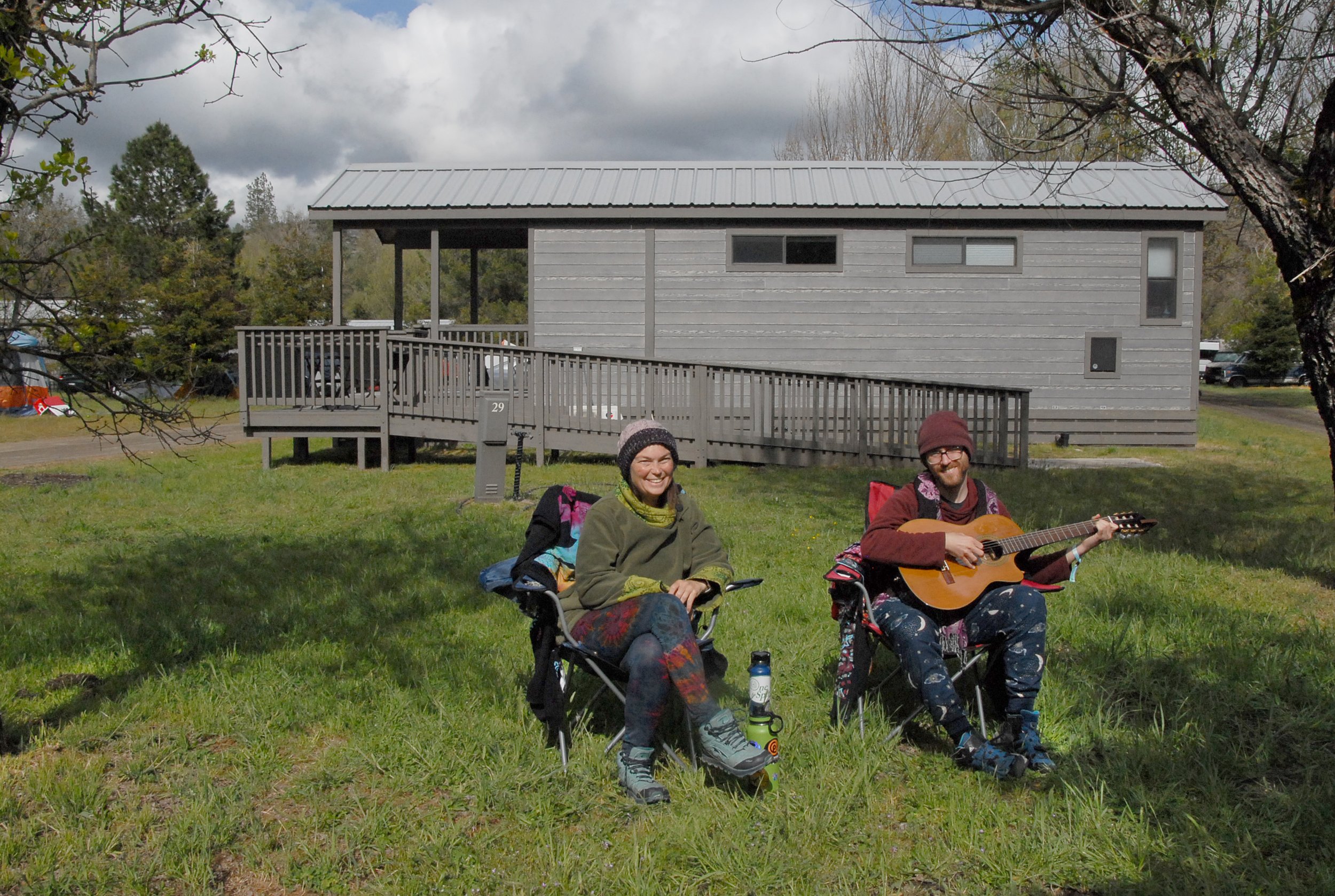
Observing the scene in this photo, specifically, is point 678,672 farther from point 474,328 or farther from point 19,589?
point 474,328

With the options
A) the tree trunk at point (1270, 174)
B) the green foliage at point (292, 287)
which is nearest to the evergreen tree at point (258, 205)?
the green foliage at point (292, 287)

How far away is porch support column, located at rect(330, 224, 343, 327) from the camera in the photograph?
14.2m

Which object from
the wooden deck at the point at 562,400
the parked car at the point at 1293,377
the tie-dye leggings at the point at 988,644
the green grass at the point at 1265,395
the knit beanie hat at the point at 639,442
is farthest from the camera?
the parked car at the point at 1293,377

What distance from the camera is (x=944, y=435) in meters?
3.93

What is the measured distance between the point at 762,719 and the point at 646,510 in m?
0.86

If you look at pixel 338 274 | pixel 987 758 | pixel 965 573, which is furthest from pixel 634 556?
pixel 338 274

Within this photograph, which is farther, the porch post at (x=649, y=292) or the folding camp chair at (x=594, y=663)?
the porch post at (x=649, y=292)

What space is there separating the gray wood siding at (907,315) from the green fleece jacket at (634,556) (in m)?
10.7

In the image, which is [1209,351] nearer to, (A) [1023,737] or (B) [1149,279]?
(B) [1149,279]

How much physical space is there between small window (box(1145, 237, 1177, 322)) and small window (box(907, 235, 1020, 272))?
196 centimetres

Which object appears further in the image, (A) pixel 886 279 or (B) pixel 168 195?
(B) pixel 168 195

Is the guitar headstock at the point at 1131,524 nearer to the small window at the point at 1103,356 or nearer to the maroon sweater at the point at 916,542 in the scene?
the maroon sweater at the point at 916,542

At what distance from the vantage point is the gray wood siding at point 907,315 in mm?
14586

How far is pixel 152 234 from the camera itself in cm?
3434
